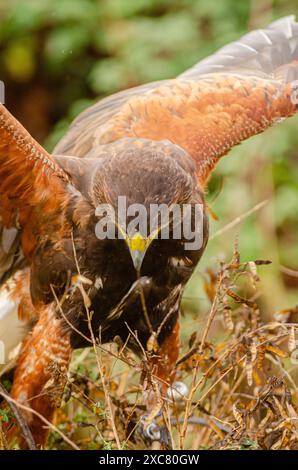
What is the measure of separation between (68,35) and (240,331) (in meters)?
4.92

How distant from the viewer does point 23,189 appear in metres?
3.50

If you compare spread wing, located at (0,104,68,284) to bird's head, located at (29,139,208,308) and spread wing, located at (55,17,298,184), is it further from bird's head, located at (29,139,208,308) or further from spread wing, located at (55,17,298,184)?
spread wing, located at (55,17,298,184)

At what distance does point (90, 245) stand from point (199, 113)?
3.57ft

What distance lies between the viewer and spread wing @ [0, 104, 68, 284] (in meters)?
3.35

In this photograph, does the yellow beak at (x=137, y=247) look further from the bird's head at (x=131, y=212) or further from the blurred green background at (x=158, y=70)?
the blurred green background at (x=158, y=70)

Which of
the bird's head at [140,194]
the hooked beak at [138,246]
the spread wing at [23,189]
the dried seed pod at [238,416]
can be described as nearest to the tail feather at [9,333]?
the spread wing at [23,189]

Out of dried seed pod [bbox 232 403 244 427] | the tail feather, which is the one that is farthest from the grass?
the tail feather

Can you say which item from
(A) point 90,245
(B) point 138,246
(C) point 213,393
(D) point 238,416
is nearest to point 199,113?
(A) point 90,245

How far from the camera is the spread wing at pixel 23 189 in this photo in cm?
335

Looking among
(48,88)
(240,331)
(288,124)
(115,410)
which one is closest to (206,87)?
(240,331)

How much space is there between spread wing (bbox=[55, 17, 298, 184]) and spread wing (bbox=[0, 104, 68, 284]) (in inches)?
21.2

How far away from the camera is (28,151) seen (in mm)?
3381

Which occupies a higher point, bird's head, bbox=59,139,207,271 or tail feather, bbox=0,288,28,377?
bird's head, bbox=59,139,207,271

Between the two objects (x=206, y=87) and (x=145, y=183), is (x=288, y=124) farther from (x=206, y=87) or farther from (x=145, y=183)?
(x=145, y=183)
